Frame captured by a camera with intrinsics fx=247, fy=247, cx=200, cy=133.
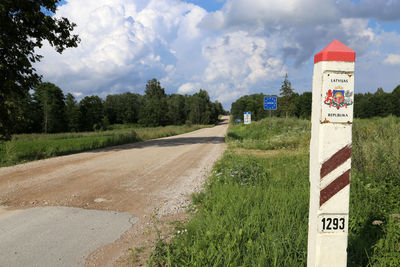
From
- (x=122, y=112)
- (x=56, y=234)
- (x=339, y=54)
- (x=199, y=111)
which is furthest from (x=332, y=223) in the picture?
(x=199, y=111)

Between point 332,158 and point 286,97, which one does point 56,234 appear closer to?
point 332,158

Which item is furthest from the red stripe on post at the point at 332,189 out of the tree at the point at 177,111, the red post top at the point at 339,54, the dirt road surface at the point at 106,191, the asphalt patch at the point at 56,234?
the tree at the point at 177,111

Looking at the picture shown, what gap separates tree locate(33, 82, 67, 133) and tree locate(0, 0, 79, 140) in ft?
137

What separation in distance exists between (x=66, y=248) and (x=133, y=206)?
6.38 ft

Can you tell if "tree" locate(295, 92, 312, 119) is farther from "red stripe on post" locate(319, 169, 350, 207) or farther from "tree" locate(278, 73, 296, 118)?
"red stripe on post" locate(319, 169, 350, 207)

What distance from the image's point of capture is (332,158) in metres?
2.23

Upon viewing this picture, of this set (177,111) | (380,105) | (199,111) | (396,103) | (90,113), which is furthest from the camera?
(199,111)

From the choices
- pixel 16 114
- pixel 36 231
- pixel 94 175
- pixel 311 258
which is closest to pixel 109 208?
pixel 36 231

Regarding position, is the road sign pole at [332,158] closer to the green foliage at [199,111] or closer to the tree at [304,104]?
the green foliage at [199,111]

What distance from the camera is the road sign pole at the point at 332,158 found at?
2.21 metres

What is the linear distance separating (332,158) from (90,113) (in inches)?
2704

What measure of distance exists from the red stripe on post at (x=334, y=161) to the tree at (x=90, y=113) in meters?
62.1

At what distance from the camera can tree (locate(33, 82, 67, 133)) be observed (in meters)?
49.6

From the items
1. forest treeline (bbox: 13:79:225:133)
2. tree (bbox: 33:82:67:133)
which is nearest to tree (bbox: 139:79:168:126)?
forest treeline (bbox: 13:79:225:133)
